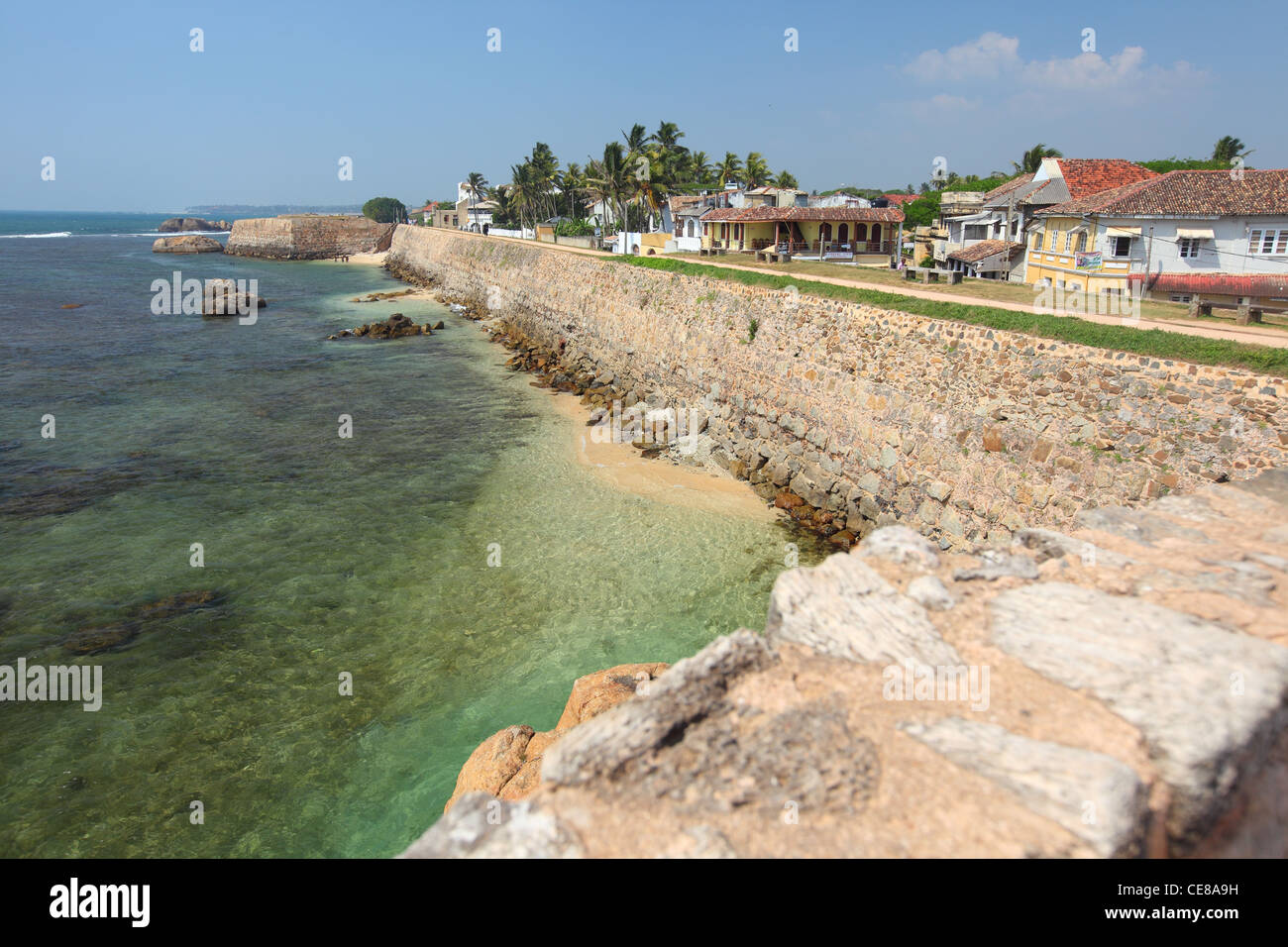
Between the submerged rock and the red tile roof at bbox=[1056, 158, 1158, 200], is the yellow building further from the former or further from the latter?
the submerged rock

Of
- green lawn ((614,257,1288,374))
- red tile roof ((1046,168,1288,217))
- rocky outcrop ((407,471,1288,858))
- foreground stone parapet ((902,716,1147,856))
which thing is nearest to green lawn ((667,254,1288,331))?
green lawn ((614,257,1288,374))

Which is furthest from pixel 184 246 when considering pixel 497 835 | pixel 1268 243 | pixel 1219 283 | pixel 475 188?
pixel 497 835

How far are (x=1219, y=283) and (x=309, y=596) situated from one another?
26.7m

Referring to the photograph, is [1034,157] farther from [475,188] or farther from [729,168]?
[475,188]

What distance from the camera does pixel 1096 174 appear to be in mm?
30828

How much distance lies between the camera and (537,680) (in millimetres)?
11289

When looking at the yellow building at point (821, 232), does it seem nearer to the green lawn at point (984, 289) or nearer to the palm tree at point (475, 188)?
the green lawn at point (984, 289)

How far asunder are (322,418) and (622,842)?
25045 millimetres

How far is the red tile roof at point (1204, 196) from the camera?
68.1 ft

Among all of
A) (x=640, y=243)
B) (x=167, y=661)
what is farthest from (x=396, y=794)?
(x=640, y=243)

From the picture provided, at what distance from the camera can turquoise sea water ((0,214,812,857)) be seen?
9039mm

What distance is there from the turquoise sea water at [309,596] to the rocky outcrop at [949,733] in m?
5.82

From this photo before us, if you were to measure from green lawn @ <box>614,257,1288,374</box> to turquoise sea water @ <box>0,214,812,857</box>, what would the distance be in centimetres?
636
